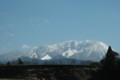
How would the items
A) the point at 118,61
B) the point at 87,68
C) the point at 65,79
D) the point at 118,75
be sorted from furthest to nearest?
the point at 87,68, the point at 65,79, the point at 118,61, the point at 118,75

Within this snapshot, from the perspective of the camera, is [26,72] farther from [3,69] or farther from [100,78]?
[100,78]

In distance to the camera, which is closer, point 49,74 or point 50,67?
point 49,74

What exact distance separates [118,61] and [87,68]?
40.6 meters

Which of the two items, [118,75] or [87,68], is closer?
[118,75]

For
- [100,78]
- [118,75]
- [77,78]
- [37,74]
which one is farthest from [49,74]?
[118,75]

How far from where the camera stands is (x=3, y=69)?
150250mm

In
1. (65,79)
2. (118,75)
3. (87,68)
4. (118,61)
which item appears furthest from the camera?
(87,68)

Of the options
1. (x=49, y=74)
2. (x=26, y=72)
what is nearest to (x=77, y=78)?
(x=49, y=74)

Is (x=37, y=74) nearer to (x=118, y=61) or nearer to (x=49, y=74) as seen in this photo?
(x=49, y=74)

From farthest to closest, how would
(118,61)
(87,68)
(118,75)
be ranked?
1. (87,68)
2. (118,61)
3. (118,75)

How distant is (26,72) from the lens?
475ft

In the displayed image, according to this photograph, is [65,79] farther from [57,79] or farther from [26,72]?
[26,72]

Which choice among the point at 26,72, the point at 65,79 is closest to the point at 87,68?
the point at 65,79

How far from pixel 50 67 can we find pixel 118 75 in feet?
198
